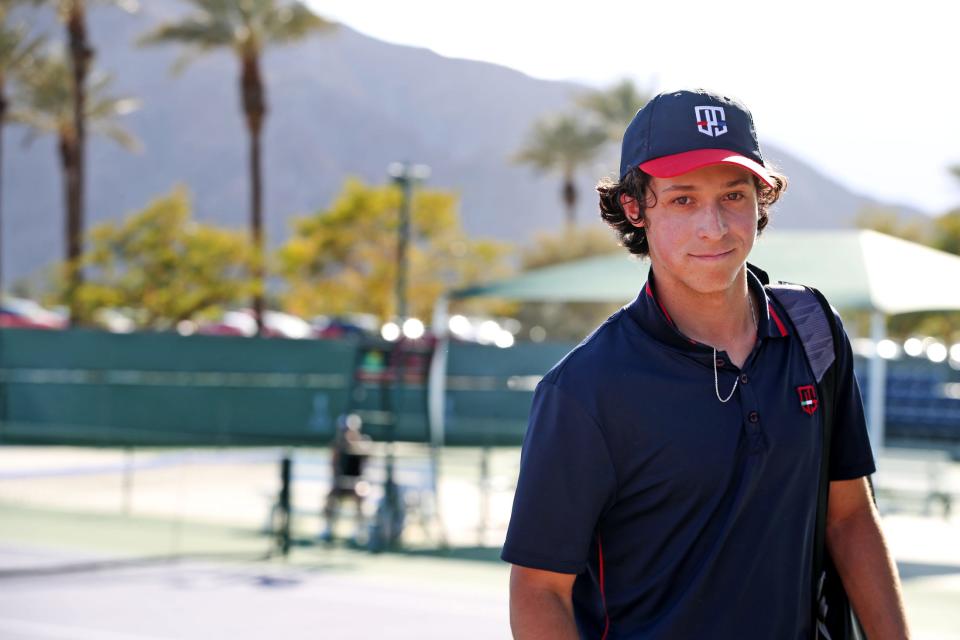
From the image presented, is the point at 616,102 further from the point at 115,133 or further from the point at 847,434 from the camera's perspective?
the point at 847,434

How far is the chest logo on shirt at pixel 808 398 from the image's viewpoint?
2.36 metres

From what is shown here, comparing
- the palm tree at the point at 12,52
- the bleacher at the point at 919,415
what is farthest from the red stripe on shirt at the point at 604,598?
the palm tree at the point at 12,52

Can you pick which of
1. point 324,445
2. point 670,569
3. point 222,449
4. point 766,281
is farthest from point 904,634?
point 324,445

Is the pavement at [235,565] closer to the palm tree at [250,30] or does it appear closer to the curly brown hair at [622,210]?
the curly brown hair at [622,210]

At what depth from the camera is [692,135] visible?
2332 millimetres

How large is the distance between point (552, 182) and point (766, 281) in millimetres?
152740

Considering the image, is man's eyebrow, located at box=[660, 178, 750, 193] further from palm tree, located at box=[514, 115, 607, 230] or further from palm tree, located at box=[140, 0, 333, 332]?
palm tree, located at box=[514, 115, 607, 230]

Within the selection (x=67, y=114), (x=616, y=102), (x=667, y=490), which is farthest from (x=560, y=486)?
(x=616, y=102)

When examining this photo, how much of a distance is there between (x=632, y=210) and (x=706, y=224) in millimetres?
217

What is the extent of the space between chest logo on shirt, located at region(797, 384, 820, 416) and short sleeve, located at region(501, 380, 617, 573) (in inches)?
13.8

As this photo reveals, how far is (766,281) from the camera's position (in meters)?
2.71

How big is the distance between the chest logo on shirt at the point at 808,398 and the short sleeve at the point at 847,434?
4.0 inches

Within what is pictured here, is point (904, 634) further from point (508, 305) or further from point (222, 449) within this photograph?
point (508, 305)

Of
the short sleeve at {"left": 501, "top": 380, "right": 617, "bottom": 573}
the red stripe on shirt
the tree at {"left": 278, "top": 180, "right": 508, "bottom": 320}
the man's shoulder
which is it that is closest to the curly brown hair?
the man's shoulder
